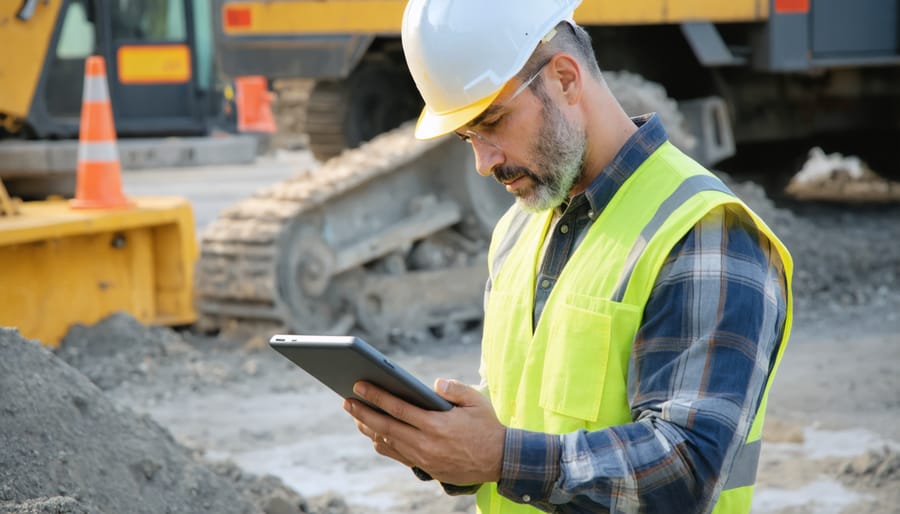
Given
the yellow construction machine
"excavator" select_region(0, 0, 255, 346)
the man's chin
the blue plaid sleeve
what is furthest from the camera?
"excavator" select_region(0, 0, 255, 346)

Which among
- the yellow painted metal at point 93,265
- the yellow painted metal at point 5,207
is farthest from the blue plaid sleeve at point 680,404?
the yellow painted metal at point 5,207

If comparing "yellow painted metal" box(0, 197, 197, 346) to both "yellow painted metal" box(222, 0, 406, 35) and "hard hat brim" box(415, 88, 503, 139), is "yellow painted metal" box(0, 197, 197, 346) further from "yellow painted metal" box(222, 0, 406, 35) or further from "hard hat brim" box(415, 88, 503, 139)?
"hard hat brim" box(415, 88, 503, 139)

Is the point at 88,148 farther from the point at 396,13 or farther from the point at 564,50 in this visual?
the point at 564,50

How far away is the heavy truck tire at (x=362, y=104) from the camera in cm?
1027

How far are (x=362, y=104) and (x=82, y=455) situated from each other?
6939 mm

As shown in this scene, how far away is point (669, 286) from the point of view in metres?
2.09

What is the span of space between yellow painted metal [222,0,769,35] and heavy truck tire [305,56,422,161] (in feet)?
4.33

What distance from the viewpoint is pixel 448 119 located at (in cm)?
229

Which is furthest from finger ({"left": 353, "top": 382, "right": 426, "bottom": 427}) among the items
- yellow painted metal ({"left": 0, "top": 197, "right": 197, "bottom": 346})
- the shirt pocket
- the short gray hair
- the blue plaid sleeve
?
yellow painted metal ({"left": 0, "top": 197, "right": 197, "bottom": 346})

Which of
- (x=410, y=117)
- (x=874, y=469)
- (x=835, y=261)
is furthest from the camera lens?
(x=410, y=117)

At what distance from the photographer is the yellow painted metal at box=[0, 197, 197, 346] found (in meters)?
6.43

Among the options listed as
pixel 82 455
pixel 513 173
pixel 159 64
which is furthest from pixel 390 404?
pixel 159 64

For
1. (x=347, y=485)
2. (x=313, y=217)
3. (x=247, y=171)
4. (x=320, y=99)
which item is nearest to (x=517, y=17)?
(x=347, y=485)

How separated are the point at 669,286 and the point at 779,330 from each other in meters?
0.24
